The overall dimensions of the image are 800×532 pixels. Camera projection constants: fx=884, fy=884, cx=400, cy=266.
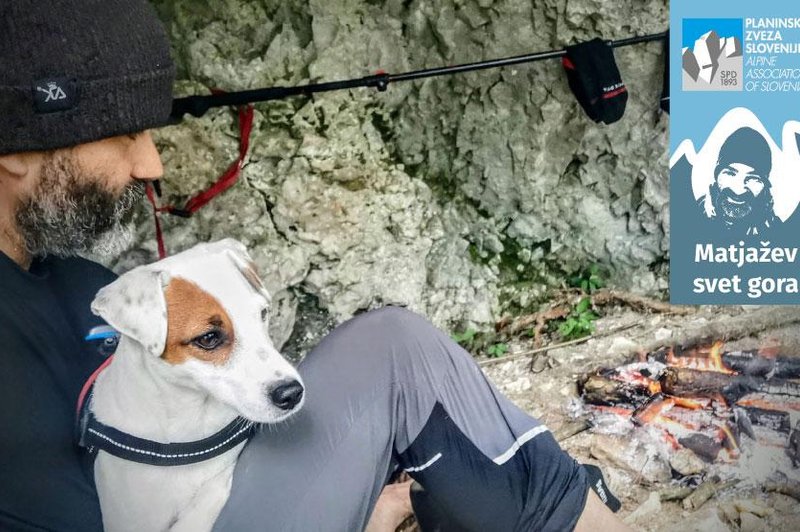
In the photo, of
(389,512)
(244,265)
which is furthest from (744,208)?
(244,265)

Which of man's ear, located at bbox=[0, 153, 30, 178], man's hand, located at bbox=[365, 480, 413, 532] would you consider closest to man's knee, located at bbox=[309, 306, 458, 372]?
man's hand, located at bbox=[365, 480, 413, 532]

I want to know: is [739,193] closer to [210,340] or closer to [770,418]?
[770,418]

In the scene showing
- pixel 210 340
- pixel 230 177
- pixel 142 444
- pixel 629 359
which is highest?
pixel 230 177

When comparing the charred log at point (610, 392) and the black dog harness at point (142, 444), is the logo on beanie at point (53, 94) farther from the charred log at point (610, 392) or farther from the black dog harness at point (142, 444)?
the charred log at point (610, 392)

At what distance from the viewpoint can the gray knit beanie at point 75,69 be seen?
1.17m

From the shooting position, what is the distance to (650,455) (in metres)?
2.28

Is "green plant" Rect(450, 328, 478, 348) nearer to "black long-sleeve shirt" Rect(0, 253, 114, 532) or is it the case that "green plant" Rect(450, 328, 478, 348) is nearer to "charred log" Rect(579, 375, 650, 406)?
"charred log" Rect(579, 375, 650, 406)

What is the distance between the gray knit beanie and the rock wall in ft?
3.11

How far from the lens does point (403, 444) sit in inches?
58.7

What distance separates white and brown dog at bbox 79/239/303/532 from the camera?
1.25m

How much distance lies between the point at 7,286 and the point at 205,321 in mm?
304

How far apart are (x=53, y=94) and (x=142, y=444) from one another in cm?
51

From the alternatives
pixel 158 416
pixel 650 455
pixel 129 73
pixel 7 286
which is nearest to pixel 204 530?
pixel 158 416

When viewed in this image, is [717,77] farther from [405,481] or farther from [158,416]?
[158,416]
